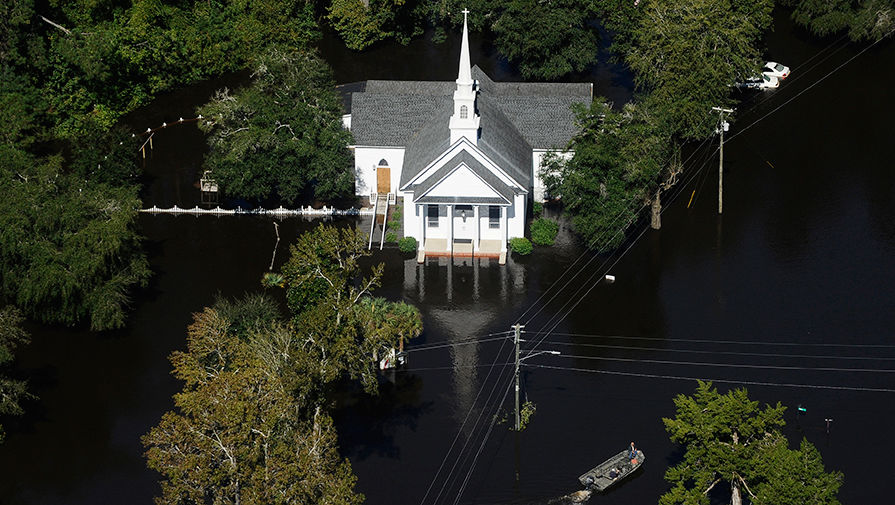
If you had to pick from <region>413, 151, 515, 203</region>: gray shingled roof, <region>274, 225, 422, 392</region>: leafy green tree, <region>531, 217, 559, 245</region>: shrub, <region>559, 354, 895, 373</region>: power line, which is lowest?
<region>559, 354, 895, 373</region>: power line

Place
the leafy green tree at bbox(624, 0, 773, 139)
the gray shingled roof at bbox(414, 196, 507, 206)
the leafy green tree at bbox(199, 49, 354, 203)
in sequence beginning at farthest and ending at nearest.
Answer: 1. the leafy green tree at bbox(624, 0, 773, 139)
2. the leafy green tree at bbox(199, 49, 354, 203)
3. the gray shingled roof at bbox(414, 196, 507, 206)

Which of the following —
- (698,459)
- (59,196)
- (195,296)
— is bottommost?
(698,459)

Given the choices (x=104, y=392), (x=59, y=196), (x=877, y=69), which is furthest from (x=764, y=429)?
(x=877, y=69)

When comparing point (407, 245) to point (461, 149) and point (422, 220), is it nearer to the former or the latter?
point (422, 220)

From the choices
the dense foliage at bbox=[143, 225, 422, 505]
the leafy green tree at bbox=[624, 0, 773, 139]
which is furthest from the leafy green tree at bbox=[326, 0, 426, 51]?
the dense foliage at bbox=[143, 225, 422, 505]

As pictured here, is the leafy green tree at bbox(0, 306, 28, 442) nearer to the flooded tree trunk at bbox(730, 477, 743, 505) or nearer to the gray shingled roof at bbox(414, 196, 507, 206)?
the gray shingled roof at bbox(414, 196, 507, 206)

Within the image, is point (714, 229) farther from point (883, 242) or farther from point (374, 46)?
point (374, 46)

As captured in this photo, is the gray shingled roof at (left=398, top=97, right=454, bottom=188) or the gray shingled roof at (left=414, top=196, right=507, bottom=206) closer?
the gray shingled roof at (left=414, top=196, right=507, bottom=206)
